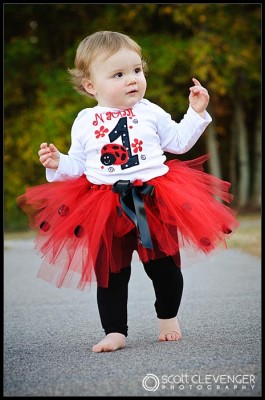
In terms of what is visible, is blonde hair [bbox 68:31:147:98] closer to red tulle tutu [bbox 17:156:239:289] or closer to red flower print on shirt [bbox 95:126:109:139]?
red flower print on shirt [bbox 95:126:109:139]

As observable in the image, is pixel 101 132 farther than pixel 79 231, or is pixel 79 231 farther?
pixel 101 132

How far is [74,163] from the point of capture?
12.0 ft

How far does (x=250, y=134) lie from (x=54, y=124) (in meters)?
7.22

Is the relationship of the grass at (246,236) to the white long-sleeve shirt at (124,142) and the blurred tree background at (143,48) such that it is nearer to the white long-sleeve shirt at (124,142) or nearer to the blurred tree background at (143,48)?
the blurred tree background at (143,48)

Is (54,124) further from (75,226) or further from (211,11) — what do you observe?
(75,226)

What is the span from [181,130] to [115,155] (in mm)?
404

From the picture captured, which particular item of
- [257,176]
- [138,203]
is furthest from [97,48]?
[257,176]

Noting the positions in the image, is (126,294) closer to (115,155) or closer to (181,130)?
(115,155)

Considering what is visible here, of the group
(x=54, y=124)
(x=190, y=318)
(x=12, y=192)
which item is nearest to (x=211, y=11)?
(x=54, y=124)

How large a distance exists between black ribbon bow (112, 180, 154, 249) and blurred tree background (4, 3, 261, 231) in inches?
442

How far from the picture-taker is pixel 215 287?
5.61m

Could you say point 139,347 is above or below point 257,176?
below

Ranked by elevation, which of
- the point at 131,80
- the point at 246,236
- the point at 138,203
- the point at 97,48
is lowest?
the point at 246,236

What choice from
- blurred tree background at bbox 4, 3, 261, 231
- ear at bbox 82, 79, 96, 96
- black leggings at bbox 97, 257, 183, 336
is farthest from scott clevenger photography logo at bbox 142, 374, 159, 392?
blurred tree background at bbox 4, 3, 261, 231
